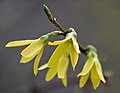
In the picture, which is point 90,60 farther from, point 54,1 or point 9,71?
point 54,1

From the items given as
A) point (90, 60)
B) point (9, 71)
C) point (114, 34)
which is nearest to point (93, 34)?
point (114, 34)

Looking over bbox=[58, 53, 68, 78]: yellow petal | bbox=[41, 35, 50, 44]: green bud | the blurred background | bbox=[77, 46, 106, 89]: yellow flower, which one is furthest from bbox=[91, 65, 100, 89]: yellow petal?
the blurred background

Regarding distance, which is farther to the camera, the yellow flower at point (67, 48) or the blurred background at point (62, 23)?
the blurred background at point (62, 23)

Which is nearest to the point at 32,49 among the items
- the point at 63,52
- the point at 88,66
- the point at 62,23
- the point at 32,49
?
the point at 32,49

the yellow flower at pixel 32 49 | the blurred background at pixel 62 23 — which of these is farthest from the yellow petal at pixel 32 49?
the blurred background at pixel 62 23

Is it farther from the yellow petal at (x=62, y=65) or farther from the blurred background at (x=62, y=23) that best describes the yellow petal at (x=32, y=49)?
the blurred background at (x=62, y=23)

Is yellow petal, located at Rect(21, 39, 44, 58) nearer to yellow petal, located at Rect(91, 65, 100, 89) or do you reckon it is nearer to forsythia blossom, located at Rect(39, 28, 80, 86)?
forsythia blossom, located at Rect(39, 28, 80, 86)
